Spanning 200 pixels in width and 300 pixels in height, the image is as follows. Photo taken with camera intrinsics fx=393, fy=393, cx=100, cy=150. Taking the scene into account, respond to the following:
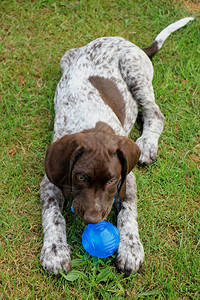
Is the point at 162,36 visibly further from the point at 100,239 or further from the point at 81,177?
the point at 100,239

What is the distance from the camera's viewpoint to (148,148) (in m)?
4.89

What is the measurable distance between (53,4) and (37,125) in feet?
8.68

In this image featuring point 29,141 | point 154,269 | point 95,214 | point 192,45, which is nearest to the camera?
point 95,214

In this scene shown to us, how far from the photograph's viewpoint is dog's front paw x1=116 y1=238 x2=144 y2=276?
372 centimetres

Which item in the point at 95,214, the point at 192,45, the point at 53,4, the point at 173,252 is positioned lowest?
the point at 173,252

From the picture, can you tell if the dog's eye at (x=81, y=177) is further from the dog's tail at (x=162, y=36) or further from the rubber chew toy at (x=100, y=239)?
the dog's tail at (x=162, y=36)

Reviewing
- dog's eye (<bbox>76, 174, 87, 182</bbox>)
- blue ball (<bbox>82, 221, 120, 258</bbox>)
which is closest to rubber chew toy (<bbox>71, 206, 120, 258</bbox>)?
blue ball (<bbox>82, 221, 120, 258</bbox>)

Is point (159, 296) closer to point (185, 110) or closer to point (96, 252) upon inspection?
point (96, 252)

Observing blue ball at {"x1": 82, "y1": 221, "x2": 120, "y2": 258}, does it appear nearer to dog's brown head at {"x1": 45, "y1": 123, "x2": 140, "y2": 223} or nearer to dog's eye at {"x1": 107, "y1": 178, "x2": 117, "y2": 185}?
dog's brown head at {"x1": 45, "y1": 123, "x2": 140, "y2": 223}

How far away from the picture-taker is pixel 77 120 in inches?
169

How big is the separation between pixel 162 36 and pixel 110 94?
2005 millimetres

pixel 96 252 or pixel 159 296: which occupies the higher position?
pixel 96 252

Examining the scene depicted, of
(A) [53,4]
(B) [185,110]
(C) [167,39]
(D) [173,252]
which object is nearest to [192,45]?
(C) [167,39]

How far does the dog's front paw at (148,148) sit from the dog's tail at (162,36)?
1.60 meters
